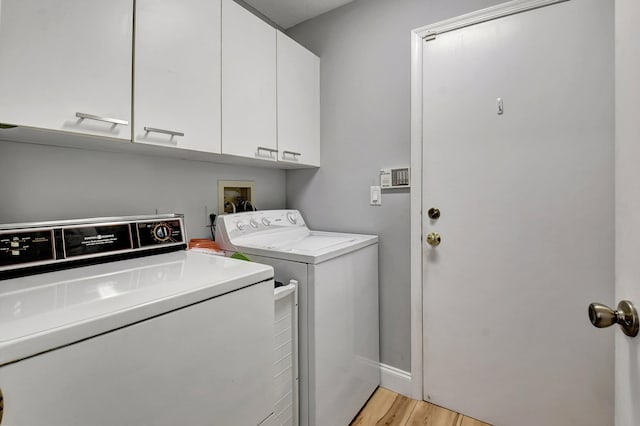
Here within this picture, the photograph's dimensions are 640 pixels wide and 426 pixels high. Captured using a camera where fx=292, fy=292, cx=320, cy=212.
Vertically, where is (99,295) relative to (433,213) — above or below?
below

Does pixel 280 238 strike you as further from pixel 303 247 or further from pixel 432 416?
pixel 432 416

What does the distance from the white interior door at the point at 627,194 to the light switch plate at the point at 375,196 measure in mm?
1256

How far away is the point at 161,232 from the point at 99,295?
61 centimetres

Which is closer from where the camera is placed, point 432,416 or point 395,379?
point 432,416

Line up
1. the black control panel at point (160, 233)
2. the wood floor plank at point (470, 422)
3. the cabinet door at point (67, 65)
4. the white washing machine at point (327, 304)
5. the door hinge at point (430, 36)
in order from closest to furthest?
the cabinet door at point (67, 65), the black control panel at point (160, 233), the white washing machine at point (327, 304), the wood floor plank at point (470, 422), the door hinge at point (430, 36)

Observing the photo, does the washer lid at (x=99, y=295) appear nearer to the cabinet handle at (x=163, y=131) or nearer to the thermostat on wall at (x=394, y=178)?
the cabinet handle at (x=163, y=131)

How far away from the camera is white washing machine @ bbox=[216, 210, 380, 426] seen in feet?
4.36

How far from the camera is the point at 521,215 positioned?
58.5 inches

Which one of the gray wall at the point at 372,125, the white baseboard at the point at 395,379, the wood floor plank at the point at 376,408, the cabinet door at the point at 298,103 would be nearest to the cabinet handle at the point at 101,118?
the cabinet door at the point at 298,103

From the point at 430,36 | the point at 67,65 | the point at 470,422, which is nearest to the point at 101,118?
the point at 67,65

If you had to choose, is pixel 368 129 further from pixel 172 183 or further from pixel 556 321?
pixel 556 321

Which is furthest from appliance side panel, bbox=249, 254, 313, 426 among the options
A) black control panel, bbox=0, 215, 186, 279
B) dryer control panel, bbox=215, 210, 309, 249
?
black control panel, bbox=0, 215, 186, 279

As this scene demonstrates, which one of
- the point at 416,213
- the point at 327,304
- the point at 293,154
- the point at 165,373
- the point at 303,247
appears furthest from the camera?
the point at 293,154

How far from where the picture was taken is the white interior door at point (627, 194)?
0.56 metres
